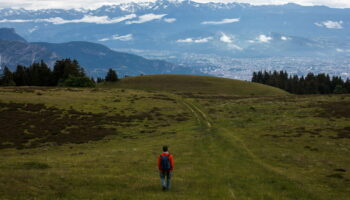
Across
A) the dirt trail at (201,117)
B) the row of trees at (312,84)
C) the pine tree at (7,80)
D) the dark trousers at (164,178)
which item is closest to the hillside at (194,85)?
the row of trees at (312,84)

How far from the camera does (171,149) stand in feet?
117

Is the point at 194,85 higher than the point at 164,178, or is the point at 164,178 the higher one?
the point at 194,85

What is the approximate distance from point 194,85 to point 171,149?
10402 centimetres

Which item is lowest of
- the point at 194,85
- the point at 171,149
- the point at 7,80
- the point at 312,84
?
the point at 171,149

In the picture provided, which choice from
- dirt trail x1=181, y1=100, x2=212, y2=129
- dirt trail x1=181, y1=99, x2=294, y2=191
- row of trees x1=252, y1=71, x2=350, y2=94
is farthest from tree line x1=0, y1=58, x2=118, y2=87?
row of trees x1=252, y1=71, x2=350, y2=94

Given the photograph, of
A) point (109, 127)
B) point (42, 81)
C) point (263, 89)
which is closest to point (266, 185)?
point (109, 127)

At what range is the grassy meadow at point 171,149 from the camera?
66.3ft

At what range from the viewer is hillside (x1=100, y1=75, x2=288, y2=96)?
425 ft

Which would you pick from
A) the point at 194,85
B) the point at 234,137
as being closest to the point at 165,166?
the point at 234,137

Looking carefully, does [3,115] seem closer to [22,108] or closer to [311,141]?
[22,108]

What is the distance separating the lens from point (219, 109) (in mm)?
70625

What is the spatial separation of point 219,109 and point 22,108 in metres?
40.4

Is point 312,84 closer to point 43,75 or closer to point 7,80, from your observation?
point 43,75

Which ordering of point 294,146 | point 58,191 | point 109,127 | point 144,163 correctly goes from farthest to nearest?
1. point 109,127
2. point 294,146
3. point 144,163
4. point 58,191
